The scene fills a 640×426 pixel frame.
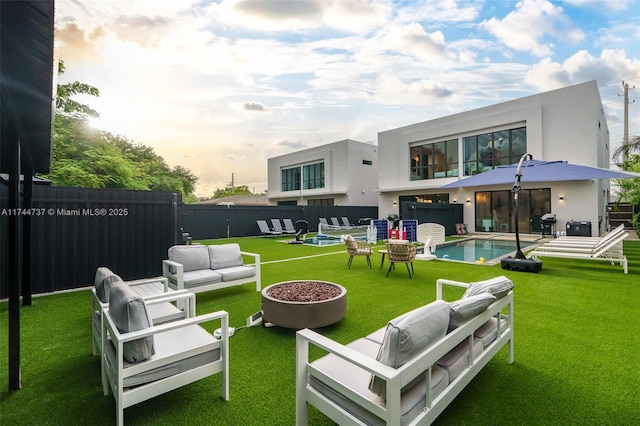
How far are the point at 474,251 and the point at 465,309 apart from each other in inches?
381

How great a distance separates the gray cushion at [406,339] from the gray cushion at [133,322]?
57.9 inches

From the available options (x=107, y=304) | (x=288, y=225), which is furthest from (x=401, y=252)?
(x=288, y=225)

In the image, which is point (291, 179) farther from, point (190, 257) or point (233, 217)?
point (190, 257)

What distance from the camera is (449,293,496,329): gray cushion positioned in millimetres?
1884

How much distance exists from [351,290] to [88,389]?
3.68 m

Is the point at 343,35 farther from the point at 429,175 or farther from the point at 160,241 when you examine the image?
the point at 429,175

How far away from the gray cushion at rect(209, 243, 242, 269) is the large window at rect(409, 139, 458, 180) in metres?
15.9

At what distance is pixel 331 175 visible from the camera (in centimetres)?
2444

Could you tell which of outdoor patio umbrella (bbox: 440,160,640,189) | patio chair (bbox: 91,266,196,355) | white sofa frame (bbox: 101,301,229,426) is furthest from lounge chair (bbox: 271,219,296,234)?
white sofa frame (bbox: 101,301,229,426)

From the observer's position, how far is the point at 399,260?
20.1ft

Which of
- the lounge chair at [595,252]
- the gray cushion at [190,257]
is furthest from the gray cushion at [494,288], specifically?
the lounge chair at [595,252]

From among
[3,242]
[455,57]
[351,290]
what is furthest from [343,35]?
[3,242]

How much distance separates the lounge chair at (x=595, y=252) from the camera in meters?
6.30

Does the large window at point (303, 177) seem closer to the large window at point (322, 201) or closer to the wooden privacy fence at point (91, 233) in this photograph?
the large window at point (322, 201)
